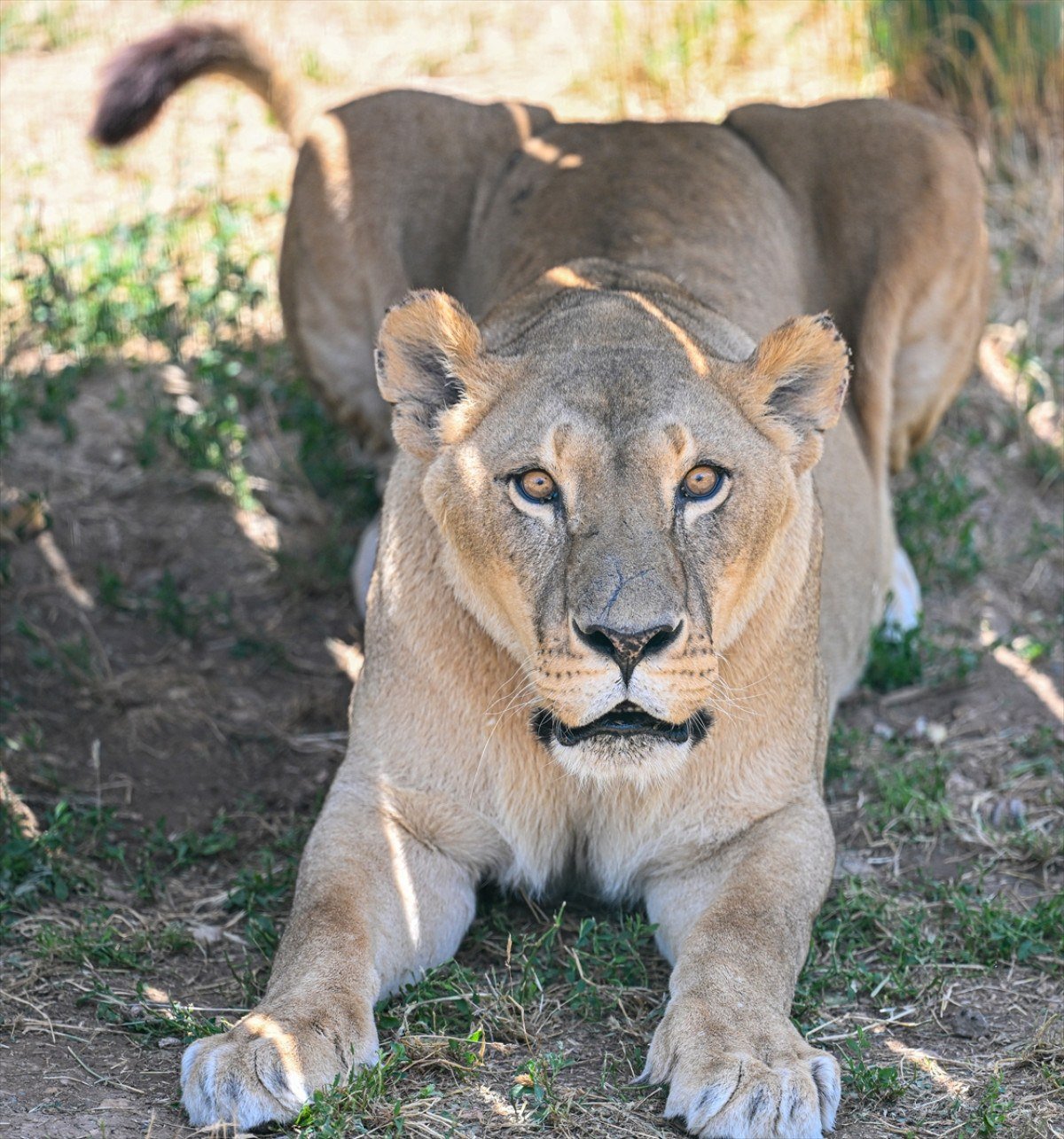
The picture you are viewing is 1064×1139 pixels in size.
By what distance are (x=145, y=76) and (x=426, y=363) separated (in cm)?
269

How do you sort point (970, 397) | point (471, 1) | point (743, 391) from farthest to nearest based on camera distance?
point (471, 1)
point (970, 397)
point (743, 391)

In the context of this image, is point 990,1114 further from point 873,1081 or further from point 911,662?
point 911,662

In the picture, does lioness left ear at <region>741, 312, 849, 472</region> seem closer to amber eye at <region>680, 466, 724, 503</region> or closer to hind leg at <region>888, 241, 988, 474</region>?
amber eye at <region>680, 466, 724, 503</region>

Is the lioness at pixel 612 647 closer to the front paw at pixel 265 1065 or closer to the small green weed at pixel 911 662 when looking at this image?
the front paw at pixel 265 1065

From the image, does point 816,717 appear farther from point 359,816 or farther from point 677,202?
point 677,202

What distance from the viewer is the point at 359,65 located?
772 cm

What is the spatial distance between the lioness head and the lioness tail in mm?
2515

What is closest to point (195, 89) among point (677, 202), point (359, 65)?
point (359, 65)

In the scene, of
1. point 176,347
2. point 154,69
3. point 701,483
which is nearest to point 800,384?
point 701,483

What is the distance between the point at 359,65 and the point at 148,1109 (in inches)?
235

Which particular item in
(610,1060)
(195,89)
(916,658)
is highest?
(195,89)

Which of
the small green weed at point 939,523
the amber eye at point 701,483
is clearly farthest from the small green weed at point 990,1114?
the small green weed at point 939,523

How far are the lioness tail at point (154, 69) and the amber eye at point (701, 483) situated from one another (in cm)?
317

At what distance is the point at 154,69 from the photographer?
214 inches
